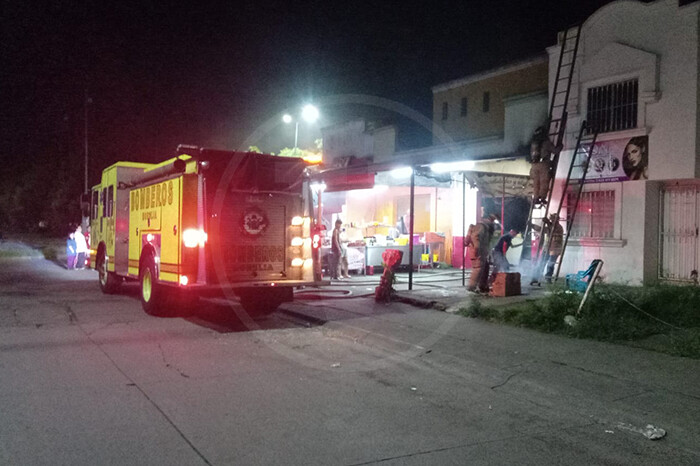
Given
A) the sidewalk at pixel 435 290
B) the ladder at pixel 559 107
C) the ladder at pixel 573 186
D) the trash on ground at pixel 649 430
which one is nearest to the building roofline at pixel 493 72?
the ladder at pixel 559 107

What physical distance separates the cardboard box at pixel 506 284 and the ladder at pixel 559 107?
2.46 metres

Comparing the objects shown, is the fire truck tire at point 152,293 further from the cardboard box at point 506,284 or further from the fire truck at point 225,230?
the cardboard box at point 506,284

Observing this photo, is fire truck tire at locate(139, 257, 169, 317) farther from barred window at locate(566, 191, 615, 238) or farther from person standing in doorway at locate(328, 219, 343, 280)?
barred window at locate(566, 191, 615, 238)

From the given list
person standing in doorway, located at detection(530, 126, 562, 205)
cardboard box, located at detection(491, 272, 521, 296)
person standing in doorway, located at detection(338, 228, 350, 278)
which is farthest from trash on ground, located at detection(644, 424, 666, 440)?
person standing in doorway, located at detection(338, 228, 350, 278)

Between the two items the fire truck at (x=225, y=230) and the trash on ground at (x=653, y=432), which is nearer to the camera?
the trash on ground at (x=653, y=432)

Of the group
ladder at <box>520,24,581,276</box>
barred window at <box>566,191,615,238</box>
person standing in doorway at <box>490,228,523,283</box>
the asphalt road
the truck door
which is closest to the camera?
the asphalt road

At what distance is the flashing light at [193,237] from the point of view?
9.93 metres

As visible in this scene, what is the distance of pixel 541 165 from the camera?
49.5 ft

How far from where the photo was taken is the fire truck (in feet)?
32.7

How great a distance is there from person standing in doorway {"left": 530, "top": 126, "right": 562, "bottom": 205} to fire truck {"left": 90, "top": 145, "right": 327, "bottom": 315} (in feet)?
22.1

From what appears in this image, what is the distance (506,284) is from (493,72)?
1142cm

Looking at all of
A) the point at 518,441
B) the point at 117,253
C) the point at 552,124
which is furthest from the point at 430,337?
the point at 552,124

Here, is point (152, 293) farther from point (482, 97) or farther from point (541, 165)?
point (482, 97)

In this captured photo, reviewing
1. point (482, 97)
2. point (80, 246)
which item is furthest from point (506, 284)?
point (80, 246)
